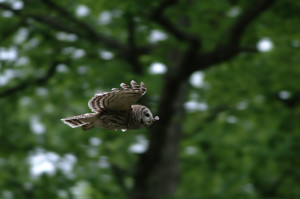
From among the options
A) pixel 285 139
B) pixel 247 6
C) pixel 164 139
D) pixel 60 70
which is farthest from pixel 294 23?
pixel 60 70

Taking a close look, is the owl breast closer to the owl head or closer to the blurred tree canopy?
the owl head

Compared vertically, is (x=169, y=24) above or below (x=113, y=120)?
above

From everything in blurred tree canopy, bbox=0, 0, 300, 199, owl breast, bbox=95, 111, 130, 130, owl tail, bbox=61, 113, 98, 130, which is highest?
blurred tree canopy, bbox=0, 0, 300, 199

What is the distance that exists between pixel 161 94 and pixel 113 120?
1147cm

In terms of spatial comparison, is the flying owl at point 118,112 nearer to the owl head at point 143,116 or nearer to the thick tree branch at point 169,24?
the owl head at point 143,116

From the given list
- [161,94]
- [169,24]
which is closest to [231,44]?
[169,24]

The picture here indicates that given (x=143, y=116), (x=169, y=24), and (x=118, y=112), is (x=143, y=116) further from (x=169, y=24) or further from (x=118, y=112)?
(x=169, y=24)

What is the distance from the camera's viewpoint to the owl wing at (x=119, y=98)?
1.60m

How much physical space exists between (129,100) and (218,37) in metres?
11.2

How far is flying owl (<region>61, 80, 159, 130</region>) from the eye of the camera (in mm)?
1616

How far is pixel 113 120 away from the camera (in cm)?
166

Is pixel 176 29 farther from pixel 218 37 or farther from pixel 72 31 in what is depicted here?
pixel 72 31

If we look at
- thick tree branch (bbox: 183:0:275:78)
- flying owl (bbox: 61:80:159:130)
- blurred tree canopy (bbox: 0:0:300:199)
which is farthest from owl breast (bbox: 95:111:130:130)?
thick tree branch (bbox: 183:0:275:78)

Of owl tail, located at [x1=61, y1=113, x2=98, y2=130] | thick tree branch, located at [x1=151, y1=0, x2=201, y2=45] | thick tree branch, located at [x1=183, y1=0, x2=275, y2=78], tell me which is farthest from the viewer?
thick tree branch, located at [x1=183, y1=0, x2=275, y2=78]
